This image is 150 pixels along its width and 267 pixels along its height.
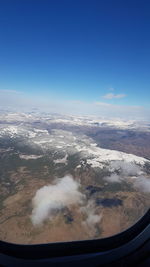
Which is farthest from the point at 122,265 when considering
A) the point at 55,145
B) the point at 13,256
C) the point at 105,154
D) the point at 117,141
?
the point at 117,141

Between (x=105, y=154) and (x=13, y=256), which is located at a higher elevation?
(x=13, y=256)

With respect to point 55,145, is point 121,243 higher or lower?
higher

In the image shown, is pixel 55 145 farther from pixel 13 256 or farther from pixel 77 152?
pixel 13 256

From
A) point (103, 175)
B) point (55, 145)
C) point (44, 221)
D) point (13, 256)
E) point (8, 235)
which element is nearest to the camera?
point (13, 256)

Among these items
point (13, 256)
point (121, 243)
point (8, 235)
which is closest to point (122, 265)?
point (121, 243)

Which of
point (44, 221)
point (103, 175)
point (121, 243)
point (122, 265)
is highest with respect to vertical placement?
point (122, 265)

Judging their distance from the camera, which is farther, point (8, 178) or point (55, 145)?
point (55, 145)

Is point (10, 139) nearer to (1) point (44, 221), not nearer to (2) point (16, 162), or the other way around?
(2) point (16, 162)

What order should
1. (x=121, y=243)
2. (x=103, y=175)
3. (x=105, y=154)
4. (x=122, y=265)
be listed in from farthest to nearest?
1. (x=105, y=154)
2. (x=103, y=175)
3. (x=121, y=243)
4. (x=122, y=265)

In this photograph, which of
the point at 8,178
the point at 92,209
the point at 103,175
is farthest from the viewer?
the point at 103,175
